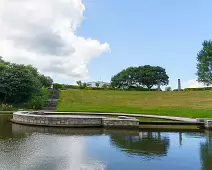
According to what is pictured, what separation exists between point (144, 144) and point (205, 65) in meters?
47.1

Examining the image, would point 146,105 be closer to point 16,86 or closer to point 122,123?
point 122,123

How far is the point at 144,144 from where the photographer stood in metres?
→ 9.49

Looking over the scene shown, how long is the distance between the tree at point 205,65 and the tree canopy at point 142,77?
21.3 meters

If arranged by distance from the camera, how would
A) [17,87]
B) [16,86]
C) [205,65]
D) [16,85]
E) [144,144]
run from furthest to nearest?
[205,65]
[17,87]
[16,85]
[16,86]
[144,144]

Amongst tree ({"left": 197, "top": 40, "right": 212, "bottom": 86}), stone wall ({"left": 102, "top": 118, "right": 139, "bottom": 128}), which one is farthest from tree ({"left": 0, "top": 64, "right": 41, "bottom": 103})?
tree ({"left": 197, "top": 40, "right": 212, "bottom": 86})

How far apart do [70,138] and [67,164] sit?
4054 millimetres

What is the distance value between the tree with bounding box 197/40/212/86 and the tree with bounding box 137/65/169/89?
836 inches

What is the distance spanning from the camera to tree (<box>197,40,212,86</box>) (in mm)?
50500

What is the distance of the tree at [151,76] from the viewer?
72.2m

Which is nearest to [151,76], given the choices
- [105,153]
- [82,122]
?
[82,122]

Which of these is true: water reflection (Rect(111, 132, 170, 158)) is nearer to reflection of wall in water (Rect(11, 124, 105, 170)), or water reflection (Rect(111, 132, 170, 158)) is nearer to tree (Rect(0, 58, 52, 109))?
reflection of wall in water (Rect(11, 124, 105, 170))

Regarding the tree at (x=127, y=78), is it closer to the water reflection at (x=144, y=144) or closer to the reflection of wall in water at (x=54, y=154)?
the water reflection at (x=144, y=144)

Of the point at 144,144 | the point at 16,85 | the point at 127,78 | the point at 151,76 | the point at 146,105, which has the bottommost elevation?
the point at 144,144

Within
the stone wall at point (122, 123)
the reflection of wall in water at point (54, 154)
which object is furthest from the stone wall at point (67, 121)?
the reflection of wall in water at point (54, 154)
